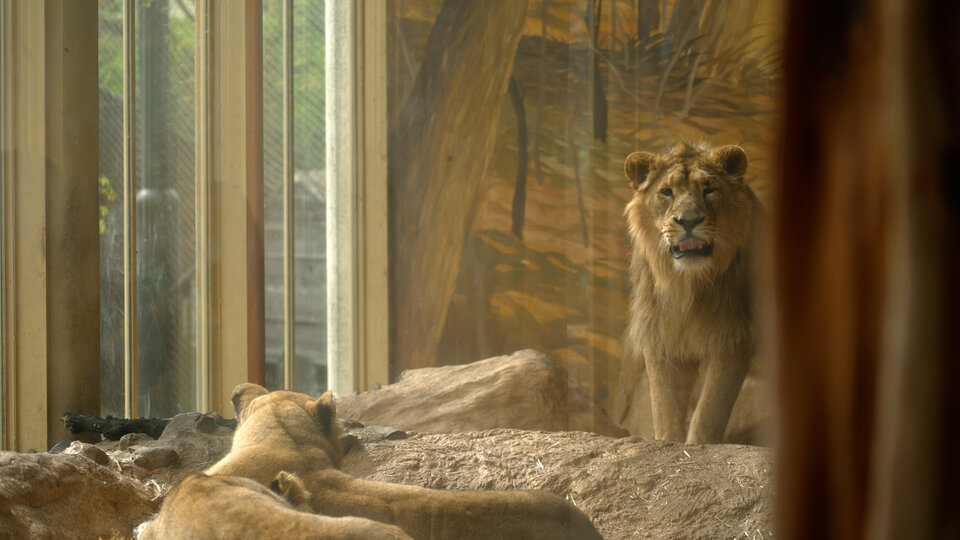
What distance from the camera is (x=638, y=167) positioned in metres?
2.71

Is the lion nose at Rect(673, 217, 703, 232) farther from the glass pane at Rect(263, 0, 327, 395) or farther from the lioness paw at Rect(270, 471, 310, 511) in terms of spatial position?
the lioness paw at Rect(270, 471, 310, 511)

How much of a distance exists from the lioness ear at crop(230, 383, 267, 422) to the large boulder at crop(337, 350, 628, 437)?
0.27 metres

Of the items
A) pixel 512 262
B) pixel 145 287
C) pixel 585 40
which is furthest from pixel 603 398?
pixel 145 287

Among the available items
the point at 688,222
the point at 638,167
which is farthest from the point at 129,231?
→ the point at 688,222

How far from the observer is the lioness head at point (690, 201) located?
8.76 ft

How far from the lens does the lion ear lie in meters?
2.18

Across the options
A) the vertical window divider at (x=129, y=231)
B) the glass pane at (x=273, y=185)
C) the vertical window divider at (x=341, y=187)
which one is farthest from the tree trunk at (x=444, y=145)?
the vertical window divider at (x=129, y=231)

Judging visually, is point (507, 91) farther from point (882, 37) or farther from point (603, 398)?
point (882, 37)

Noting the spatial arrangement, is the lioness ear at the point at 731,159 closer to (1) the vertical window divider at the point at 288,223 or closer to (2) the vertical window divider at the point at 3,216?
(1) the vertical window divider at the point at 288,223

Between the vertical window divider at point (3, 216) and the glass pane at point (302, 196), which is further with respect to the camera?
the glass pane at point (302, 196)

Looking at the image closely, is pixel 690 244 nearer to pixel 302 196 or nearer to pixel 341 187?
pixel 341 187

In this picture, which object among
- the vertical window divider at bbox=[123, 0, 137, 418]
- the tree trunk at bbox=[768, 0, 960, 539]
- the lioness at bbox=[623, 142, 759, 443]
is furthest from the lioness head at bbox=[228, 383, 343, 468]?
the tree trunk at bbox=[768, 0, 960, 539]

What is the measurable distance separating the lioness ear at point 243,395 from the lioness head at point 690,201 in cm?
125

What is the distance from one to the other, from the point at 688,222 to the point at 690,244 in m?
0.07
